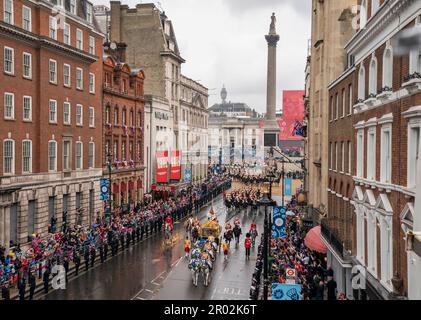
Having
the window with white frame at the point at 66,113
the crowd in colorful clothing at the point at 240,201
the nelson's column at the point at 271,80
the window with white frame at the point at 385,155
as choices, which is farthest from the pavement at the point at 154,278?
the nelson's column at the point at 271,80

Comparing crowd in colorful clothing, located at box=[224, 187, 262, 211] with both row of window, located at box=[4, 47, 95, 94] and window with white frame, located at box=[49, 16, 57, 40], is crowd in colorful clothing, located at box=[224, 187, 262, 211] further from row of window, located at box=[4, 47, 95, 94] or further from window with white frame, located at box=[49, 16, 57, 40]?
window with white frame, located at box=[49, 16, 57, 40]

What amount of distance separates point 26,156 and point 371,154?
2228cm

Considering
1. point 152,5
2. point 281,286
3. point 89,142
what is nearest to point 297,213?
point 89,142

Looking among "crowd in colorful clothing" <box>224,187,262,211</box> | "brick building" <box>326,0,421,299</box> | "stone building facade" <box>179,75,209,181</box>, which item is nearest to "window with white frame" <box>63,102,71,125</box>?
"crowd in colorful clothing" <box>224,187,262,211</box>

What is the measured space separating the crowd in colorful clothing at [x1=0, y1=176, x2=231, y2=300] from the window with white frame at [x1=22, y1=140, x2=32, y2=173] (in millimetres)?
4207

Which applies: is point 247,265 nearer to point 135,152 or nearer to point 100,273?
point 100,273

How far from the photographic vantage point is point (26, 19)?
1205 inches

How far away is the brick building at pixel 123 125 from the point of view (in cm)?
4378

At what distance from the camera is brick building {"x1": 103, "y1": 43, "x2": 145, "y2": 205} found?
1724 inches

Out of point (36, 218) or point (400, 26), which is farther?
point (36, 218)

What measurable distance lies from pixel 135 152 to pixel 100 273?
87.7 feet

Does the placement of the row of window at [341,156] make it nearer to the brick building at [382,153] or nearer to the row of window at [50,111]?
the brick building at [382,153]
